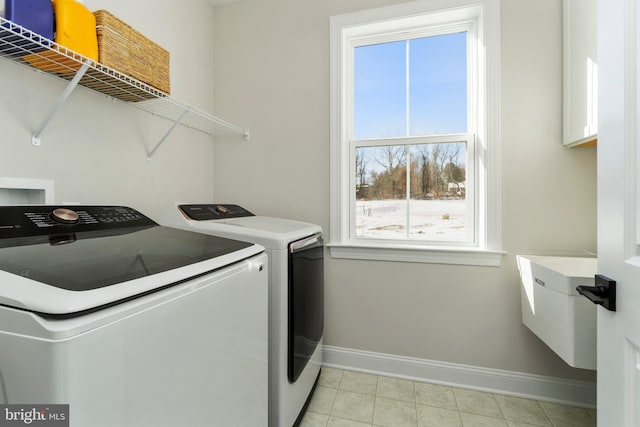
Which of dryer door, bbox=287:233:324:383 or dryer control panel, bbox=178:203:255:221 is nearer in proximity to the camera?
dryer door, bbox=287:233:324:383

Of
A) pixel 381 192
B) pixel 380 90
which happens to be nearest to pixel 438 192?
pixel 381 192

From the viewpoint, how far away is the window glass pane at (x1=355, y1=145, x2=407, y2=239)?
2.11 metres

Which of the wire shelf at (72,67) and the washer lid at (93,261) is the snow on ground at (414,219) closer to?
the washer lid at (93,261)

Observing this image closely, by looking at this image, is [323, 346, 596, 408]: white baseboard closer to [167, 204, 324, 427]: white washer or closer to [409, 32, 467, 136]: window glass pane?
[167, 204, 324, 427]: white washer

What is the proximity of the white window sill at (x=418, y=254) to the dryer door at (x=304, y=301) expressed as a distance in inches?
11.6

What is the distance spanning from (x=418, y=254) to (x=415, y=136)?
2.70ft

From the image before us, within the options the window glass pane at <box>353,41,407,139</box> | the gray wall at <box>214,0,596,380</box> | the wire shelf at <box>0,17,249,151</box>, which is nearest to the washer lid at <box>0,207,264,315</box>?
the wire shelf at <box>0,17,249,151</box>

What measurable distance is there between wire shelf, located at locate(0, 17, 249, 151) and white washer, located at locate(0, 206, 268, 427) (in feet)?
1.78

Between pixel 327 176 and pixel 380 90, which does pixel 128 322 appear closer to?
pixel 327 176

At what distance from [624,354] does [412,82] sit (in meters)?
1.88

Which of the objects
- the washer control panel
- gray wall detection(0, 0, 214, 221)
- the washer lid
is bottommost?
the washer lid

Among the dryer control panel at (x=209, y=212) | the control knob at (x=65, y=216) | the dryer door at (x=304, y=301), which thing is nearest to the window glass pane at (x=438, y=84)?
the dryer door at (x=304, y=301)

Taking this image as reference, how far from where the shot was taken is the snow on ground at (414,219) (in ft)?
6.64

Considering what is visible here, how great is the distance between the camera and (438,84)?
6.71ft
